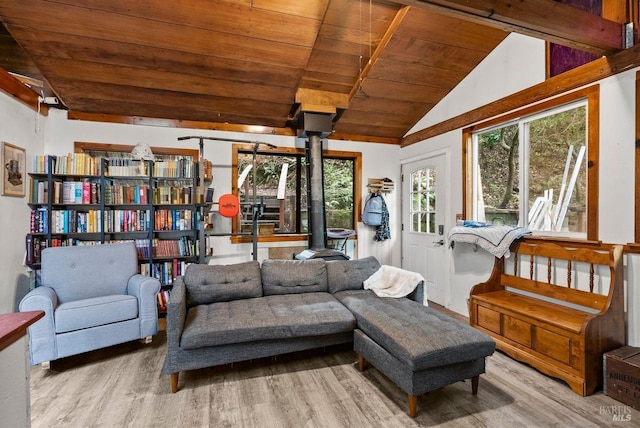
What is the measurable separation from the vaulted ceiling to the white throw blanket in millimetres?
2021

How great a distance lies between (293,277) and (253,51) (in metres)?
2.30

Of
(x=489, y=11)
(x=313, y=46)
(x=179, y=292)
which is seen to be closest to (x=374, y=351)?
(x=179, y=292)

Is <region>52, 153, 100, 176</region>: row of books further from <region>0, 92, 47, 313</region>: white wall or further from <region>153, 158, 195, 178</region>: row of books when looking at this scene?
<region>153, 158, 195, 178</region>: row of books

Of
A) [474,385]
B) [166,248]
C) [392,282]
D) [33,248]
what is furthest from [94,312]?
[474,385]

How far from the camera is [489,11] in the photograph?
6.10ft

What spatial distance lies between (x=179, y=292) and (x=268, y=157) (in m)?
2.69

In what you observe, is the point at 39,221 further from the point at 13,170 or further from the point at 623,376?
the point at 623,376

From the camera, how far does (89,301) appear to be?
2574 millimetres

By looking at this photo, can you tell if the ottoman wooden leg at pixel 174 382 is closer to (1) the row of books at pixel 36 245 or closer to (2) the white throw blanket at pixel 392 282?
(2) the white throw blanket at pixel 392 282

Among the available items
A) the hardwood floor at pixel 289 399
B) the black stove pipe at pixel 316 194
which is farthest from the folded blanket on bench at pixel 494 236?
the black stove pipe at pixel 316 194

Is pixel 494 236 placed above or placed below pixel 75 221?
below

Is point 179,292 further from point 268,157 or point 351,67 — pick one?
point 351,67

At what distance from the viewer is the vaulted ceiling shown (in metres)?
2.60

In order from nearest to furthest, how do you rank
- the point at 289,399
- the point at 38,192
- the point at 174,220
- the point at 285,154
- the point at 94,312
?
the point at 289,399, the point at 94,312, the point at 38,192, the point at 174,220, the point at 285,154
